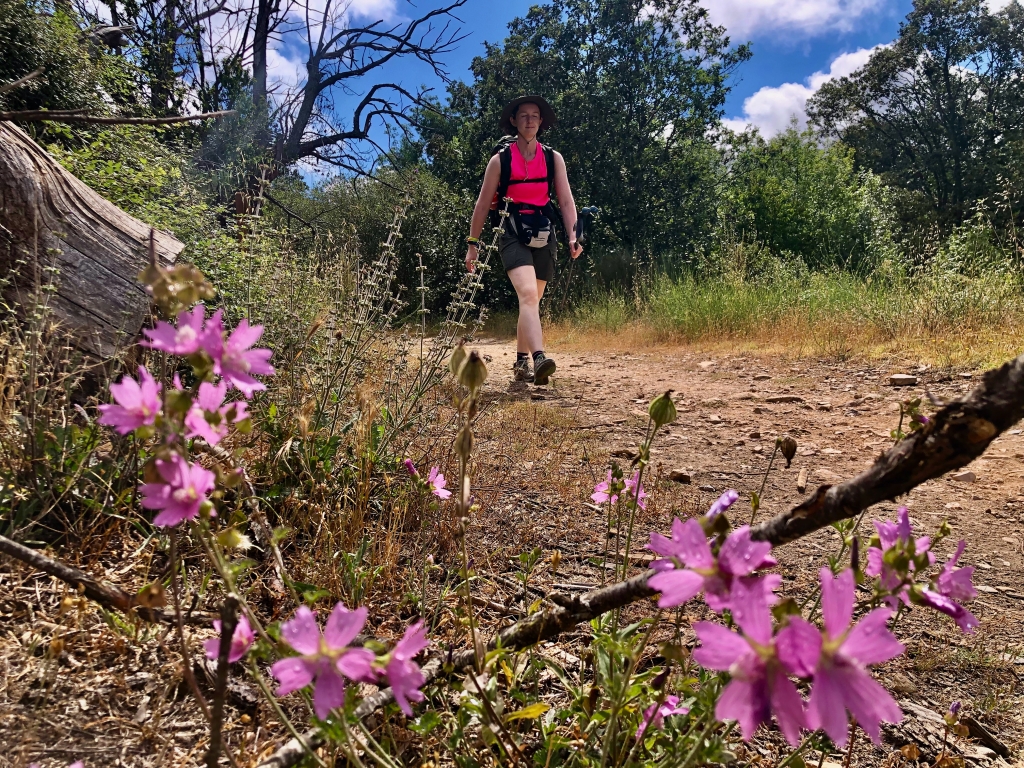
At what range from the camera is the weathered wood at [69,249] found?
2.64 m

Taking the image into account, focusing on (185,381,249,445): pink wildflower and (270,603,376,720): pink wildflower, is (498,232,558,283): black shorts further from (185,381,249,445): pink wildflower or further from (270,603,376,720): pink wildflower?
(270,603,376,720): pink wildflower

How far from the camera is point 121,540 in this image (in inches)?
63.0

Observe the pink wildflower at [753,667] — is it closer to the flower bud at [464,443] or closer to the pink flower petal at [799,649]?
the pink flower petal at [799,649]

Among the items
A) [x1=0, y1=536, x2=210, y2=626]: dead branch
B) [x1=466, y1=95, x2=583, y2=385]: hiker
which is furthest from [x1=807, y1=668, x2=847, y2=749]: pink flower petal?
[x1=466, y1=95, x2=583, y2=385]: hiker

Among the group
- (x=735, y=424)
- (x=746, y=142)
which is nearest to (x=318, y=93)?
(x=746, y=142)

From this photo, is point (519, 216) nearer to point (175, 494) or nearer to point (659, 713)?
point (659, 713)

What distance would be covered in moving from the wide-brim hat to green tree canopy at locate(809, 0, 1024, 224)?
21.8 m

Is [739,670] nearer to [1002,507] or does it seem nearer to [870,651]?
[870,651]

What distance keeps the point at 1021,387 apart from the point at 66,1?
34.8 ft

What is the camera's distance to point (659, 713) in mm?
1042

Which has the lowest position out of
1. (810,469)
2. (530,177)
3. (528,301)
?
(810,469)

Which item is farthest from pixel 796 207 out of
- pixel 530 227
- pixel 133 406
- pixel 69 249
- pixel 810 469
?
pixel 133 406

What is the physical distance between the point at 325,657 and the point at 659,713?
0.66 metres

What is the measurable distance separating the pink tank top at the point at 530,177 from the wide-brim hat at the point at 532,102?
35cm
